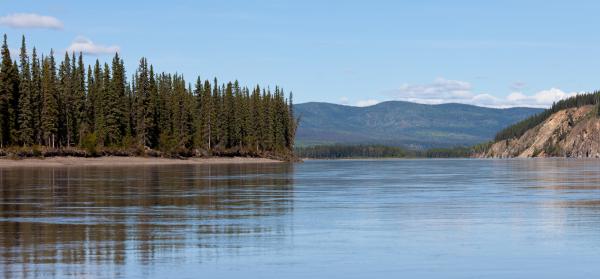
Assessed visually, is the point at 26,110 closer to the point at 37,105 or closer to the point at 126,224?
the point at 37,105

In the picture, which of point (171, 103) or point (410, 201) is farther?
point (171, 103)

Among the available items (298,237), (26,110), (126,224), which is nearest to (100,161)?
(26,110)

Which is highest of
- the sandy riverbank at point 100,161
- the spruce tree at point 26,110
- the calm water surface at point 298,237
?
the spruce tree at point 26,110

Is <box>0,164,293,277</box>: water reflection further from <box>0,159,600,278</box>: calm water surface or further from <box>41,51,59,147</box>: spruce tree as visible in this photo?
<box>41,51,59,147</box>: spruce tree

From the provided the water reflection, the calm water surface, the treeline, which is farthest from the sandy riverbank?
the calm water surface

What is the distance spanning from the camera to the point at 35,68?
151 metres

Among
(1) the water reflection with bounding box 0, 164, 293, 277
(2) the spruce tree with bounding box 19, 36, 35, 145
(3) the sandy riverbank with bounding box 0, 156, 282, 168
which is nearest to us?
(1) the water reflection with bounding box 0, 164, 293, 277

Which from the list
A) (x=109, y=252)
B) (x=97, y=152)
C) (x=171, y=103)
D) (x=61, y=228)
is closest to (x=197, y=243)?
(x=109, y=252)

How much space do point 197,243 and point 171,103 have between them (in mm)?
154852

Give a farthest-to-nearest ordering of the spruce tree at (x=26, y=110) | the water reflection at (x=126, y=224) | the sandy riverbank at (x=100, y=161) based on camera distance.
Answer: the spruce tree at (x=26, y=110)
the sandy riverbank at (x=100, y=161)
the water reflection at (x=126, y=224)

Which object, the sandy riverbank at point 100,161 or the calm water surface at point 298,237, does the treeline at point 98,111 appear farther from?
the calm water surface at point 298,237

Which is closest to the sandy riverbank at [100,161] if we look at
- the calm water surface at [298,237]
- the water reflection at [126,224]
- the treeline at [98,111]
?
the treeline at [98,111]

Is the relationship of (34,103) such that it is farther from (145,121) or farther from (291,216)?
(291,216)

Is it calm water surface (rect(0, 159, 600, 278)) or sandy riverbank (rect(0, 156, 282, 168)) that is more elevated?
sandy riverbank (rect(0, 156, 282, 168))
